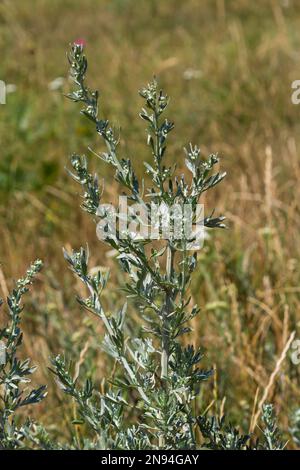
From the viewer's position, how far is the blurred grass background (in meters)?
2.10

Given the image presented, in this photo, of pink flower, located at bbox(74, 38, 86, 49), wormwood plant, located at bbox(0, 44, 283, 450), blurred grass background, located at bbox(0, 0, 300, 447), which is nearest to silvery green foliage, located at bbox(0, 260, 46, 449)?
wormwood plant, located at bbox(0, 44, 283, 450)

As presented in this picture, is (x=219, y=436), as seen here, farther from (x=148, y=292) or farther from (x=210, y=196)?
(x=210, y=196)

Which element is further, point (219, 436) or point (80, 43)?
point (80, 43)

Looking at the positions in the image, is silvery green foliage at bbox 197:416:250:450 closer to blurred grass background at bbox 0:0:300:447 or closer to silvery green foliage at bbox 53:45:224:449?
silvery green foliage at bbox 53:45:224:449

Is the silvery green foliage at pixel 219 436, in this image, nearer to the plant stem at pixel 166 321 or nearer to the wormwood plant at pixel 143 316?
the wormwood plant at pixel 143 316

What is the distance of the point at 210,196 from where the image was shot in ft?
10.8

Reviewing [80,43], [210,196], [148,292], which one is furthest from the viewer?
[210,196]

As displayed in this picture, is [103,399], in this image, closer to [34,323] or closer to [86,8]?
[34,323]

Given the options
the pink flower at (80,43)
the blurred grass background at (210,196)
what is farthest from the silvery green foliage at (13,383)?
the pink flower at (80,43)

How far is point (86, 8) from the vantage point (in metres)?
10.1

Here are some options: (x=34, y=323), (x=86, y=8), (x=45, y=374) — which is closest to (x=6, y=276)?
(x=34, y=323)

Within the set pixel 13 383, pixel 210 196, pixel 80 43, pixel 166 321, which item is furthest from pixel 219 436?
pixel 210 196

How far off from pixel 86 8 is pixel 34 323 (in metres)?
8.28

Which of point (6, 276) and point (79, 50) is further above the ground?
point (79, 50)
